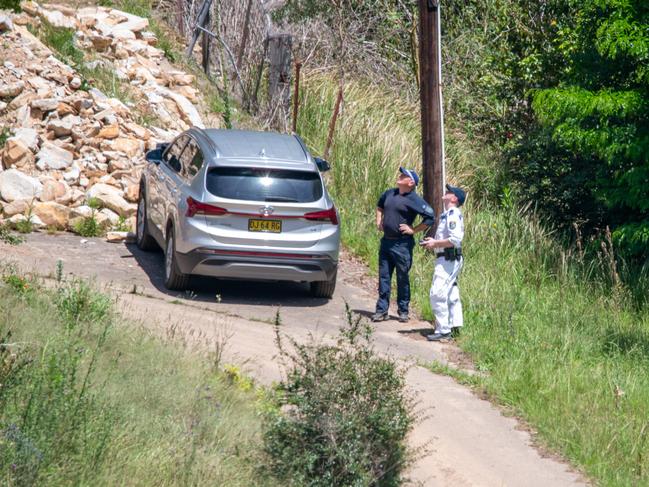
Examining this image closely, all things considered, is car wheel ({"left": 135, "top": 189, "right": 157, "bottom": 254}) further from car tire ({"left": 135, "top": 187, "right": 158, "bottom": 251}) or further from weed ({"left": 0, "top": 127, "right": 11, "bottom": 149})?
weed ({"left": 0, "top": 127, "right": 11, "bottom": 149})

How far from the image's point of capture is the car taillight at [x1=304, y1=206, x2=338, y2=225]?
533 inches

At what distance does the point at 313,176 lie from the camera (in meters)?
13.8

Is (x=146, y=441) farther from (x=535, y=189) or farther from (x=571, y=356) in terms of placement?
(x=535, y=189)

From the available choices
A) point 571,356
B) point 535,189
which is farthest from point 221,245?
point 535,189

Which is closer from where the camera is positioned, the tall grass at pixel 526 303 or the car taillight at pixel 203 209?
the tall grass at pixel 526 303

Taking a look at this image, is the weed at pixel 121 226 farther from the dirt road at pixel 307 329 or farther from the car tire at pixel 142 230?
the dirt road at pixel 307 329

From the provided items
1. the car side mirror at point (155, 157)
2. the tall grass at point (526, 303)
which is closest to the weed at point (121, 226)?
the car side mirror at point (155, 157)

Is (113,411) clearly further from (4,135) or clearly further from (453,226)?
(4,135)

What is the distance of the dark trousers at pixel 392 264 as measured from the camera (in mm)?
13523

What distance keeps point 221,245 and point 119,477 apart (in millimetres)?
6597

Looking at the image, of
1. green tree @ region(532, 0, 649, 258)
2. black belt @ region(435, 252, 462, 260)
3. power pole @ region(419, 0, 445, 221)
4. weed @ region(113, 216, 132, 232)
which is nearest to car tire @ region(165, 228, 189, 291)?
weed @ region(113, 216, 132, 232)

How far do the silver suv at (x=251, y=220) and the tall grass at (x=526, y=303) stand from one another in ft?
5.78

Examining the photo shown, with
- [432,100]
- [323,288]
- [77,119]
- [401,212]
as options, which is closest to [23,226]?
[77,119]

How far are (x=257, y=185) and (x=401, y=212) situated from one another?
168 cm
